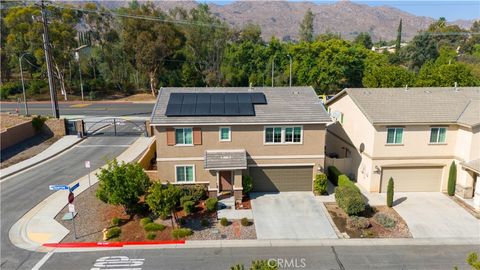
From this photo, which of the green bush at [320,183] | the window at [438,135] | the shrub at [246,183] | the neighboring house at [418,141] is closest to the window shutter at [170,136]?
the shrub at [246,183]

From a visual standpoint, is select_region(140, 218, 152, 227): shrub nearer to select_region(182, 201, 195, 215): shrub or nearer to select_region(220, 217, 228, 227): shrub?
select_region(182, 201, 195, 215): shrub

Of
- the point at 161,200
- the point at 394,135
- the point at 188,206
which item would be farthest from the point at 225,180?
the point at 394,135

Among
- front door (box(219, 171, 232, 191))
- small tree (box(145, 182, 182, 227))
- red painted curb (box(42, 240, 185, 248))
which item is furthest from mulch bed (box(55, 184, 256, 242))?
front door (box(219, 171, 232, 191))

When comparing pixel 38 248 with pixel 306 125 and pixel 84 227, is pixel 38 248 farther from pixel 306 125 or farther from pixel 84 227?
pixel 306 125

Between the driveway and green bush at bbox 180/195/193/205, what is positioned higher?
green bush at bbox 180/195/193/205

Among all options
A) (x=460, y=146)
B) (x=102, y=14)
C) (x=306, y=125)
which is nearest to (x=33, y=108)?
(x=102, y=14)

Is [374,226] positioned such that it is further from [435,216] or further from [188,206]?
[188,206]
